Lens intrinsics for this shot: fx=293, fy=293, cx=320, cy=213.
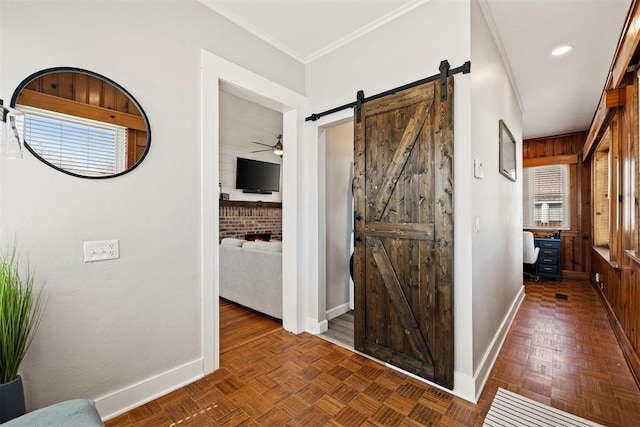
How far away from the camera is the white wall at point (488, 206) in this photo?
6.67ft

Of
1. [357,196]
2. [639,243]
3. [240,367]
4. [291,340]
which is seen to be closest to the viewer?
[639,243]

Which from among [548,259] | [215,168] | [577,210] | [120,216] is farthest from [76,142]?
[577,210]

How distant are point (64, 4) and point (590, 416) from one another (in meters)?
3.84

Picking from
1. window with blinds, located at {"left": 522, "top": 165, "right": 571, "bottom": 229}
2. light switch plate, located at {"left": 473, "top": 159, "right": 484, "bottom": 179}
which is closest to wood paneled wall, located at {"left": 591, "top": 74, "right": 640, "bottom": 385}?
light switch plate, located at {"left": 473, "top": 159, "right": 484, "bottom": 179}

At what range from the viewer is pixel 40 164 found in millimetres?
1533

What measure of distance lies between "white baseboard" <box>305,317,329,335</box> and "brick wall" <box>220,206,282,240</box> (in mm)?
2863

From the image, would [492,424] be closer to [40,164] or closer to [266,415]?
[266,415]

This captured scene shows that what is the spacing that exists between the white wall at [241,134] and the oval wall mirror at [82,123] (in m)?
3.50

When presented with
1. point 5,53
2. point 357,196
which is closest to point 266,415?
point 357,196

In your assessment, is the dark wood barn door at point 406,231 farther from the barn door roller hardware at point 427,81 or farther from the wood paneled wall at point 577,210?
the wood paneled wall at point 577,210

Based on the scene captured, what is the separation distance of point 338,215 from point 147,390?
2274 millimetres

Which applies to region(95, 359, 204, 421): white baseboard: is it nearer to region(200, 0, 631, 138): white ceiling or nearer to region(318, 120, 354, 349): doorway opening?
region(318, 120, 354, 349): doorway opening

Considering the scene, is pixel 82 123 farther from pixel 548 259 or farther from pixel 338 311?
pixel 548 259

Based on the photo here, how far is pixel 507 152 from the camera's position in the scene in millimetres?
3080
